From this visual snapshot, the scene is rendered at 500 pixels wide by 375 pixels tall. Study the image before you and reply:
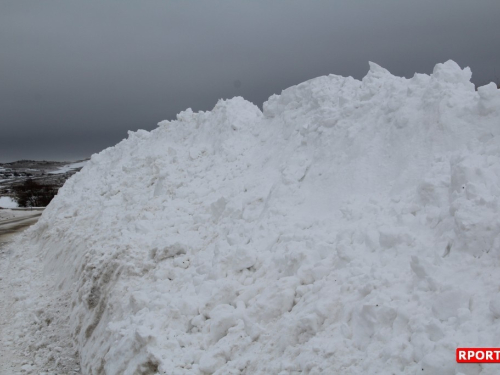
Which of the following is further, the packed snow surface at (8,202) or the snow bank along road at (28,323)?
the packed snow surface at (8,202)

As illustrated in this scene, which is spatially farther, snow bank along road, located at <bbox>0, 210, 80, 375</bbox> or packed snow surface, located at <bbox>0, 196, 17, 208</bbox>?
packed snow surface, located at <bbox>0, 196, 17, 208</bbox>

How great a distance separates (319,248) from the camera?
736 cm

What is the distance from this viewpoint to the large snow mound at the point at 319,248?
5379mm

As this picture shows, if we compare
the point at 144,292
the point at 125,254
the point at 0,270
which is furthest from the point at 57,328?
the point at 0,270

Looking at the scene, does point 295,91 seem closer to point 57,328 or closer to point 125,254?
point 125,254

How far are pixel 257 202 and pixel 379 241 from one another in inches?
186

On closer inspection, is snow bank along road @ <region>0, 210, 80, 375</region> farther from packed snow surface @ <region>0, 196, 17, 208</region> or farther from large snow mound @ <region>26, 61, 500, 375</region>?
packed snow surface @ <region>0, 196, 17, 208</region>

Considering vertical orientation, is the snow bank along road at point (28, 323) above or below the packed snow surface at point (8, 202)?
below

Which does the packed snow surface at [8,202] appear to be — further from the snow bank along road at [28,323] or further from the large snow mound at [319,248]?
the large snow mound at [319,248]

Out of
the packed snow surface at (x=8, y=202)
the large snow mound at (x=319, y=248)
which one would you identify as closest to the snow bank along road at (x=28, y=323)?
the large snow mound at (x=319, y=248)

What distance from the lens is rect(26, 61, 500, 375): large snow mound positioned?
Answer: 5.38 metres

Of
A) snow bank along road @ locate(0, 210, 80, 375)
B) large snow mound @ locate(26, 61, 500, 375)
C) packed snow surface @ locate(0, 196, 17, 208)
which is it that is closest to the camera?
large snow mound @ locate(26, 61, 500, 375)

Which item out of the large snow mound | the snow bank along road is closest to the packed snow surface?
the snow bank along road

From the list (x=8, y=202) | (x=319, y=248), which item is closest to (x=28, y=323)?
(x=319, y=248)
